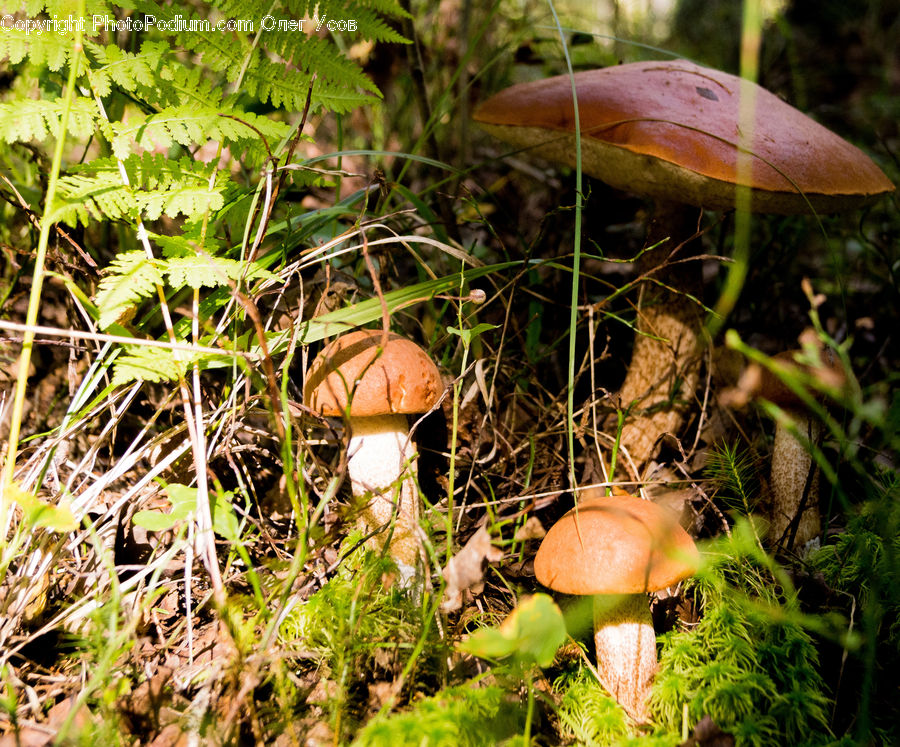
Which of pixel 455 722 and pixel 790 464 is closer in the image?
pixel 455 722

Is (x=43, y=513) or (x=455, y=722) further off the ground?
(x=43, y=513)

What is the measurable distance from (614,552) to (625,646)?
0.31 m

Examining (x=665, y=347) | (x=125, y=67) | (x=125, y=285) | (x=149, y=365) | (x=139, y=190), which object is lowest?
(x=665, y=347)

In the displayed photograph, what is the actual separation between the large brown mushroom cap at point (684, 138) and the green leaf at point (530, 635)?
1.17m

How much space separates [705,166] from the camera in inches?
61.9

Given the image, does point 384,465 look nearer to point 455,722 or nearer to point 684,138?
point 455,722

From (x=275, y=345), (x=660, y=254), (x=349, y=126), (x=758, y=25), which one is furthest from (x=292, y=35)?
(x=349, y=126)

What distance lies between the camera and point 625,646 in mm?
1405

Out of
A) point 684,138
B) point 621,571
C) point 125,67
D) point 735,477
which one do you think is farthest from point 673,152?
point 125,67

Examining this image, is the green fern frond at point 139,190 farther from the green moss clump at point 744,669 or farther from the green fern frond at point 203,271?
the green moss clump at point 744,669

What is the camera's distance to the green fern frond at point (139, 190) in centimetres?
139

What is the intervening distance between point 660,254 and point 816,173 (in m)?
0.60

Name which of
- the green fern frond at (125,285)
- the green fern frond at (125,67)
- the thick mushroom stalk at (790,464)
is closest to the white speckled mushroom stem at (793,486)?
the thick mushroom stalk at (790,464)

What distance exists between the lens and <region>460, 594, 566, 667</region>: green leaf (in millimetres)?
1044
